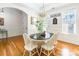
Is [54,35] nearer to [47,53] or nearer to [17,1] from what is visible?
[47,53]

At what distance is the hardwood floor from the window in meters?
0.34

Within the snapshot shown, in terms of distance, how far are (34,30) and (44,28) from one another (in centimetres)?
26

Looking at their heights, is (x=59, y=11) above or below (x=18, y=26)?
above

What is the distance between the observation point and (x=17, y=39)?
258 cm

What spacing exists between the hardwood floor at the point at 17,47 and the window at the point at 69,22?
345mm

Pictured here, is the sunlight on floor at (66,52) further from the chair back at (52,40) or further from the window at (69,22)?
the window at (69,22)

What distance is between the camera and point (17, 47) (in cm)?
258

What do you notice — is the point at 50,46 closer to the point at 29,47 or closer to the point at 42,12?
the point at 29,47

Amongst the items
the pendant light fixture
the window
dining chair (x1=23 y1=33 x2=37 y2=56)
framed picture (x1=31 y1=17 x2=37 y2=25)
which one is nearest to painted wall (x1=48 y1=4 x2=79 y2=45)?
the window

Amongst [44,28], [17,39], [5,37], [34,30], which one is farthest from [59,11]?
[5,37]

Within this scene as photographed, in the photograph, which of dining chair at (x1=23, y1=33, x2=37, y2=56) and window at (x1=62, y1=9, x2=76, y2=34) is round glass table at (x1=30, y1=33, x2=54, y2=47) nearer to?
dining chair at (x1=23, y1=33, x2=37, y2=56)

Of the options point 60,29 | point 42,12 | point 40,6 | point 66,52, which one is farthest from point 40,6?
point 66,52

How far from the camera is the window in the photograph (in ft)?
8.32

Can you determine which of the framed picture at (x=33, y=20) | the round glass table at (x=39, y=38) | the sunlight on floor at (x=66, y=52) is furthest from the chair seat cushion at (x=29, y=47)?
the sunlight on floor at (x=66, y=52)
